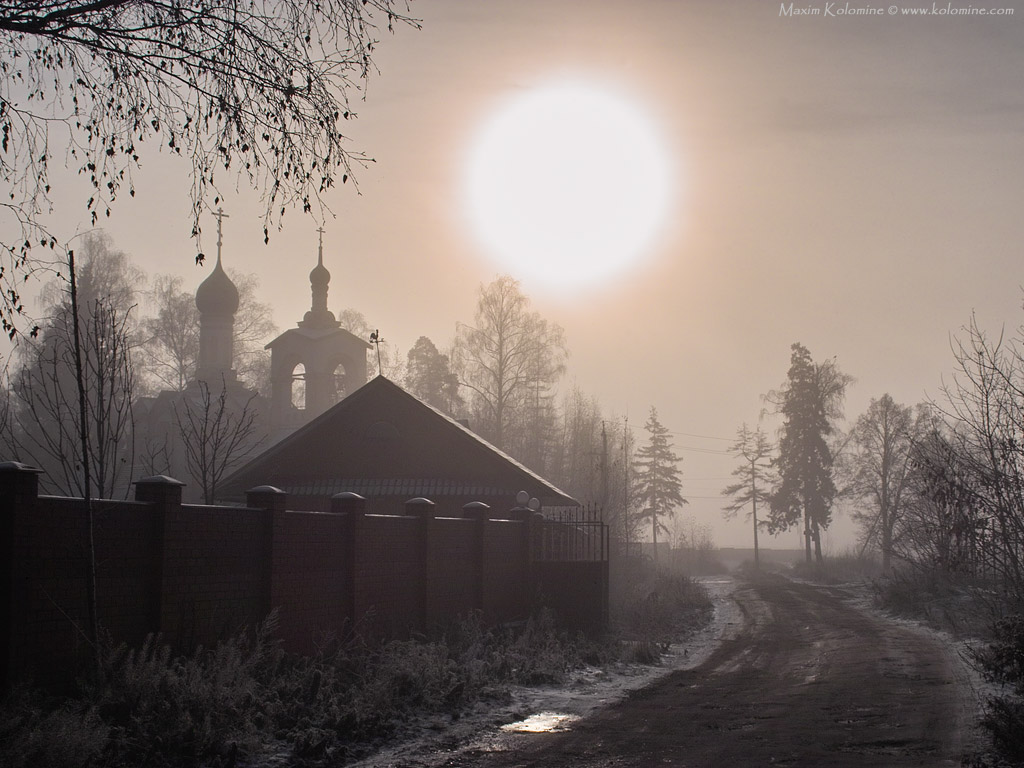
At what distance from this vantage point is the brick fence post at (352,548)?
14195 millimetres

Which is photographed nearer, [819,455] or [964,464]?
[964,464]

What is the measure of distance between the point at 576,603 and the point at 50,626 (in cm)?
1270

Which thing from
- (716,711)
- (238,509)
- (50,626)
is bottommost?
(716,711)

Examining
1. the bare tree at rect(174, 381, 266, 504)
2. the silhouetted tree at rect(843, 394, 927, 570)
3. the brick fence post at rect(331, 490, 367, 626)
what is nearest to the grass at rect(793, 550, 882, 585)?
the silhouetted tree at rect(843, 394, 927, 570)

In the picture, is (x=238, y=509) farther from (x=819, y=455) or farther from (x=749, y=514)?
(x=749, y=514)

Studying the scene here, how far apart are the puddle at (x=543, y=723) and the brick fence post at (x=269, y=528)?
3.37 meters

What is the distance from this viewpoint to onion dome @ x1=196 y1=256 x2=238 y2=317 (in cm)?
Answer: 5288

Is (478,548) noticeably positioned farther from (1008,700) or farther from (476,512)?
(1008,700)

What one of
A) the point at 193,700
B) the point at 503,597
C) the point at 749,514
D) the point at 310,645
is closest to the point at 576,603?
the point at 503,597

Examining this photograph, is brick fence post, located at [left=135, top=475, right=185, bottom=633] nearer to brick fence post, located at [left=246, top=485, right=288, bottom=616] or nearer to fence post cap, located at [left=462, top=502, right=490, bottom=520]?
brick fence post, located at [left=246, top=485, right=288, bottom=616]

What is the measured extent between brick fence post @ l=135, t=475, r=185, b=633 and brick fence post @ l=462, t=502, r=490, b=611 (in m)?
8.39

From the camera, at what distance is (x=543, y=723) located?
36.9 ft

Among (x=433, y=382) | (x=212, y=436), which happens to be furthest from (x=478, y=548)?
(x=433, y=382)

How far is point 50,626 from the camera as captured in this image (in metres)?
9.10
